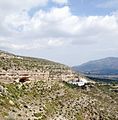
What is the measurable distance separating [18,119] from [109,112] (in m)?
53.3

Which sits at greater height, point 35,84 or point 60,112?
point 35,84

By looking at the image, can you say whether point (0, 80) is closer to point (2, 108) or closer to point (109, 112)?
point (2, 108)

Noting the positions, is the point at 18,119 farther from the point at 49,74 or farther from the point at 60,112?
the point at 49,74

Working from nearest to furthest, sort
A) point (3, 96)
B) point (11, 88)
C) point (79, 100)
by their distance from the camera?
point (3, 96) < point (11, 88) < point (79, 100)

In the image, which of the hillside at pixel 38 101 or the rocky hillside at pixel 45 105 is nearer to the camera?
the rocky hillside at pixel 45 105

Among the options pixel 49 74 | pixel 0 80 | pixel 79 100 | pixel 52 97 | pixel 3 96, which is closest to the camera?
pixel 3 96

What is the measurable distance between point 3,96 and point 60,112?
19830 millimetres

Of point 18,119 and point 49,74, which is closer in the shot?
point 18,119

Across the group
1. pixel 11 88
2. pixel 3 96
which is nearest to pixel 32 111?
pixel 3 96

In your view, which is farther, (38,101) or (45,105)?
(38,101)

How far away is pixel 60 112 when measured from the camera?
8838cm

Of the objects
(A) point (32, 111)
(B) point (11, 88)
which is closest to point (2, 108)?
(A) point (32, 111)

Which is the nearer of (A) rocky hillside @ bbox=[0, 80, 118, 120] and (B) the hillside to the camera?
(A) rocky hillside @ bbox=[0, 80, 118, 120]

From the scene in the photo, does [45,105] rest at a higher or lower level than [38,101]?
lower
